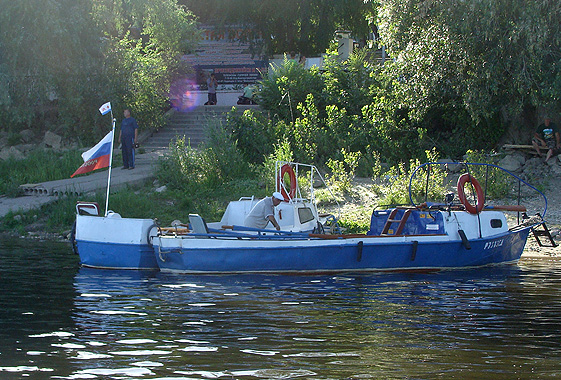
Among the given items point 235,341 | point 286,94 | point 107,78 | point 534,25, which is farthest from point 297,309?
point 107,78

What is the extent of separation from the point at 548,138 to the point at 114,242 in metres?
13.8

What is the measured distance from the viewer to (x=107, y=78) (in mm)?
28094

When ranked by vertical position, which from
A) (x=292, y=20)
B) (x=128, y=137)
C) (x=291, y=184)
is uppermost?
(x=292, y=20)

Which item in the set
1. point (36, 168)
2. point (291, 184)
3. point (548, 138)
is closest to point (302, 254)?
point (291, 184)

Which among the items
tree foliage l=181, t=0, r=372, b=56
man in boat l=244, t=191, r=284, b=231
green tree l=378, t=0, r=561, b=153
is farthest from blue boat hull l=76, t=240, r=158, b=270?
tree foliage l=181, t=0, r=372, b=56

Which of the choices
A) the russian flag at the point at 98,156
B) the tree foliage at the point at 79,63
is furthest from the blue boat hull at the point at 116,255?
the tree foliage at the point at 79,63

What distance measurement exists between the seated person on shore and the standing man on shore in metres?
12.4

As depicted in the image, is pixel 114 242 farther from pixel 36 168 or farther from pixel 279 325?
pixel 36 168

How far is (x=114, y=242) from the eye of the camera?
15.3 meters

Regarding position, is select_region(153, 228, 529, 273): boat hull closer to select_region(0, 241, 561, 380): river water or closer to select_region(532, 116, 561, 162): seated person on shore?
select_region(0, 241, 561, 380): river water

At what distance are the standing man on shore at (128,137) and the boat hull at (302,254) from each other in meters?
9.52

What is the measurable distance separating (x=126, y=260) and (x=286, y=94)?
536 inches

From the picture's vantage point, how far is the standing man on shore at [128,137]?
23797 mm

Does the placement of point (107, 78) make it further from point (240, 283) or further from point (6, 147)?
point (240, 283)
